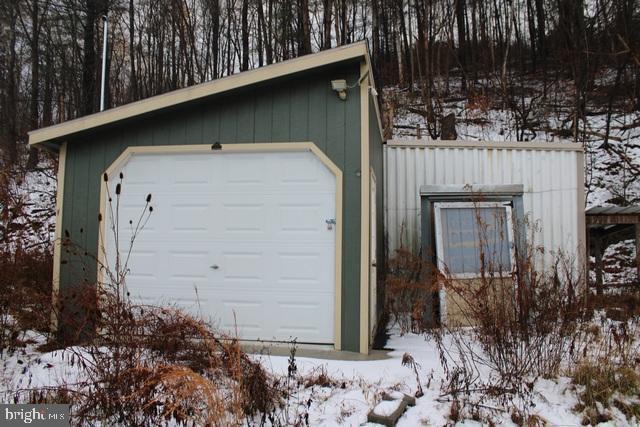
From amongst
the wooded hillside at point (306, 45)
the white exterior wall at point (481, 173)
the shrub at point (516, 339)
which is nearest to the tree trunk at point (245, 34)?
the wooded hillside at point (306, 45)

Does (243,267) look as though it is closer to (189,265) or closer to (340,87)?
(189,265)

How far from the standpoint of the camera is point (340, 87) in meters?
4.93

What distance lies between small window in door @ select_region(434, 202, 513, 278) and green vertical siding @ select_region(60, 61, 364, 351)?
1.62 metres

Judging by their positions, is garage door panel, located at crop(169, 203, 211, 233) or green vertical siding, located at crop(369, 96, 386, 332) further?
green vertical siding, located at crop(369, 96, 386, 332)

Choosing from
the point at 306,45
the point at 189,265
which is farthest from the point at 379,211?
the point at 306,45

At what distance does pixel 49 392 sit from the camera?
3.23 m

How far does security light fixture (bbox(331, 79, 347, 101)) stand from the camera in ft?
16.1

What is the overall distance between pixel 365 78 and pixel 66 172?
12.8ft

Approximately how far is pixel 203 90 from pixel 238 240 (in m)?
1.78

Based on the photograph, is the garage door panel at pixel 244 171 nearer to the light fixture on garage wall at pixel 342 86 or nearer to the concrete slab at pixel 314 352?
the light fixture on garage wall at pixel 342 86

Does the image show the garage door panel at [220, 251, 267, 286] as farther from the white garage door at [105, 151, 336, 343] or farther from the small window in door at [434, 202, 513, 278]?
the small window in door at [434, 202, 513, 278]

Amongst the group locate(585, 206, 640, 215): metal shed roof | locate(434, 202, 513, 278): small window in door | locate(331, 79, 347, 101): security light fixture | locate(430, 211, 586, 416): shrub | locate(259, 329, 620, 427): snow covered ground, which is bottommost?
Result: locate(259, 329, 620, 427): snow covered ground

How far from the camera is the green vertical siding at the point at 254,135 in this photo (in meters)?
4.96

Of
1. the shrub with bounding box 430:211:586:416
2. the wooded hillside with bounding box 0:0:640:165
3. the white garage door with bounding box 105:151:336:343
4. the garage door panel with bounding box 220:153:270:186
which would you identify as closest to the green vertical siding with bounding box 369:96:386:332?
the white garage door with bounding box 105:151:336:343
